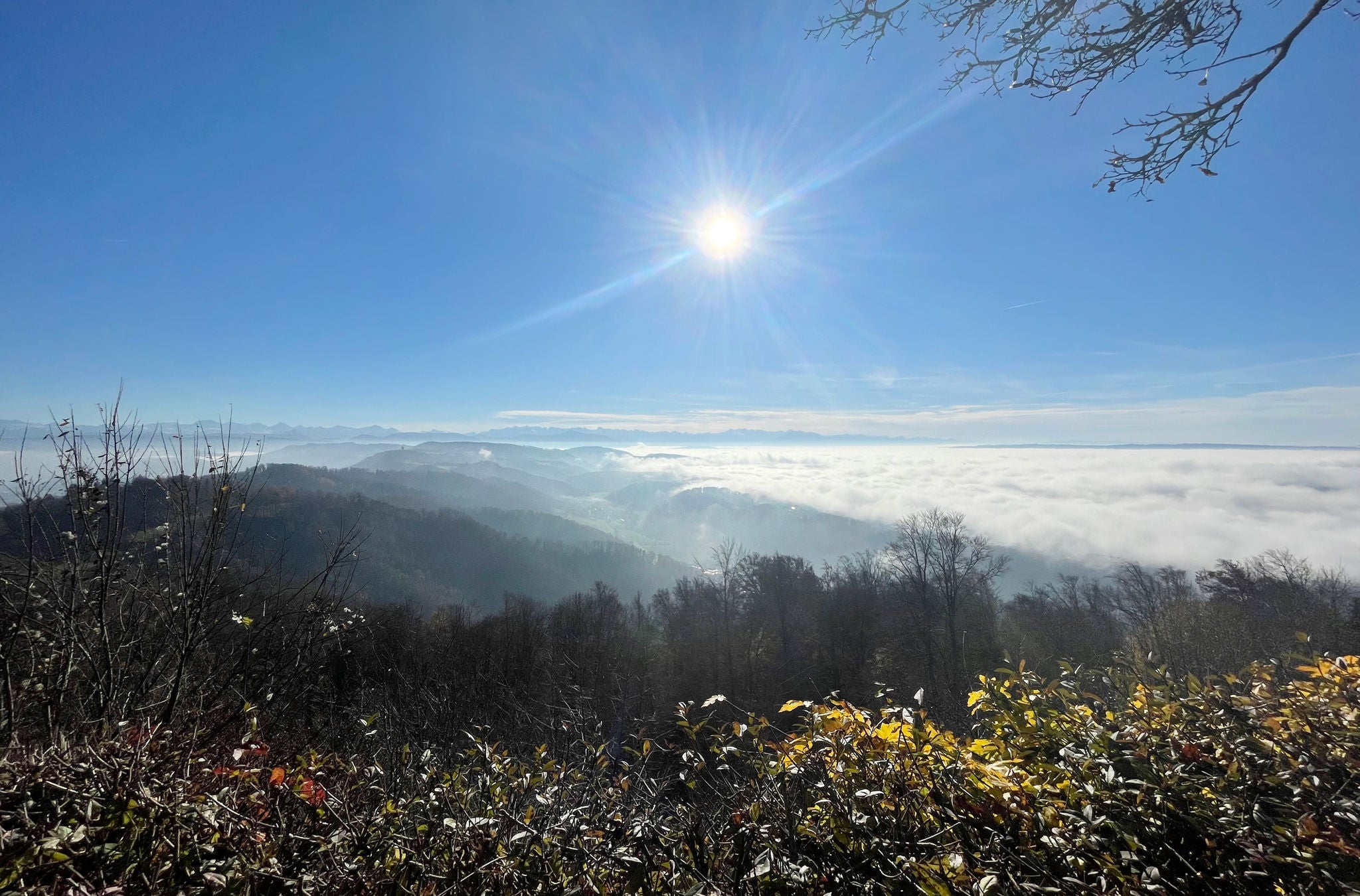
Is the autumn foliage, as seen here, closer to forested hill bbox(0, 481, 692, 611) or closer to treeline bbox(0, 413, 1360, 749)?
treeline bbox(0, 413, 1360, 749)

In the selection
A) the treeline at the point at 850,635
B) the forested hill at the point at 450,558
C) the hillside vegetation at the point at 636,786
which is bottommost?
the forested hill at the point at 450,558

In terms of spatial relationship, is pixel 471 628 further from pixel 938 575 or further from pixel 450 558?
pixel 450 558

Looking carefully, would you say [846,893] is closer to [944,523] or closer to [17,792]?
[17,792]

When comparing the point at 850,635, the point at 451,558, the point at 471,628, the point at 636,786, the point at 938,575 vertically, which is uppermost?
the point at 636,786

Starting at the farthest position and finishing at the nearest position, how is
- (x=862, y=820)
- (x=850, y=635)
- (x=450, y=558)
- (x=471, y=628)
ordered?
1. (x=450, y=558)
2. (x=471, y=628)
3. (x=850, y=635)
4. (x=862, y=820)

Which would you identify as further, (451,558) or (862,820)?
(451,558)

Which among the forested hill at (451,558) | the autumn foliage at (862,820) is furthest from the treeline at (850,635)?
the forested hill at (451,558)

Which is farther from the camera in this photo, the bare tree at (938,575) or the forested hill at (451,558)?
the forested hill at (451,558)

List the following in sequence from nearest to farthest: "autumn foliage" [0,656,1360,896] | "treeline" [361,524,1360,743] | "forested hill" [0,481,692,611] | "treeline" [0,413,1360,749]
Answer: "autumn foliage" [0,656,1360,896] → "treeline" [0,413,1360,749] → "treeline" [361,524,1360,743] → "forested hill" [0,481,692,611]

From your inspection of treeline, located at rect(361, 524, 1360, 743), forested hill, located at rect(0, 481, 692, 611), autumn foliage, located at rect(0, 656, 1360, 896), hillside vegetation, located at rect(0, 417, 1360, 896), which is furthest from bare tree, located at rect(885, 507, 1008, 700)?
forested hill, located at rect(0, 481, 692, 611)

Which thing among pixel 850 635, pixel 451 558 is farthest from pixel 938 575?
pixel 451 558

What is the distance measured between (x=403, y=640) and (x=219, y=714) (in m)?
18.9

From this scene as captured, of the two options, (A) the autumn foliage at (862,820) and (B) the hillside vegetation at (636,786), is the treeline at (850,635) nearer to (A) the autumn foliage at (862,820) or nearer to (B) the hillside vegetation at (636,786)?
(B) the hillside vegetation at (636,786)

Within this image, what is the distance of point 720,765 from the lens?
2.57 meters
